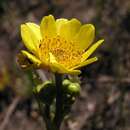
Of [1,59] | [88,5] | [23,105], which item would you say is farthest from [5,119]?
[88,5]

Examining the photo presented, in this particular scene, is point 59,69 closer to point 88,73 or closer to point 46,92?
point 46,92

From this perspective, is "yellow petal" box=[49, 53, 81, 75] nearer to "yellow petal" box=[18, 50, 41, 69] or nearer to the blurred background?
"yellow petal" box=[18, 50, 41, 69]

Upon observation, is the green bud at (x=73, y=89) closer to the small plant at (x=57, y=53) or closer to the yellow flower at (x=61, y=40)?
the small plant at (x=57, y=53)

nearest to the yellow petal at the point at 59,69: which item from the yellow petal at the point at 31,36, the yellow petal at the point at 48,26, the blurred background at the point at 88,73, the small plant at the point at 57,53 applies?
the small plant at the point at 57,53

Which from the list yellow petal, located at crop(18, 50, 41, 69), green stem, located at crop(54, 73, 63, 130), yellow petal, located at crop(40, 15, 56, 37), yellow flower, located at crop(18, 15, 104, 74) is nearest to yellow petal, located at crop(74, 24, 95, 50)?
yellow flower, located at crop(18, 15, 104, 74)

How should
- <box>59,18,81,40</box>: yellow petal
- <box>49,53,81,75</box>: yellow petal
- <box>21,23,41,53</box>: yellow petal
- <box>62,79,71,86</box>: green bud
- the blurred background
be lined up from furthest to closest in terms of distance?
the blurred background
<box>59,18,81,40</box>: yellow petal
<box>62,79,71,86</box>: green bud
<box>21,23,41,53</box>: yellow petal
<box>49,53,81,75</box>: yellow petal

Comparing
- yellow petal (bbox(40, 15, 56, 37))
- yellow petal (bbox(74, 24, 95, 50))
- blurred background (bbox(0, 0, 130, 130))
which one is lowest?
blurred background (bbox(0, 0, 130, 130))

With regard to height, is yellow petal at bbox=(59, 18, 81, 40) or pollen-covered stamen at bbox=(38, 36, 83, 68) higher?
yellow petal at bbox=(59, 18, 81, 40)

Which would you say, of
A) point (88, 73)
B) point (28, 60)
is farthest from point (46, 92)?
point (88, 73)
